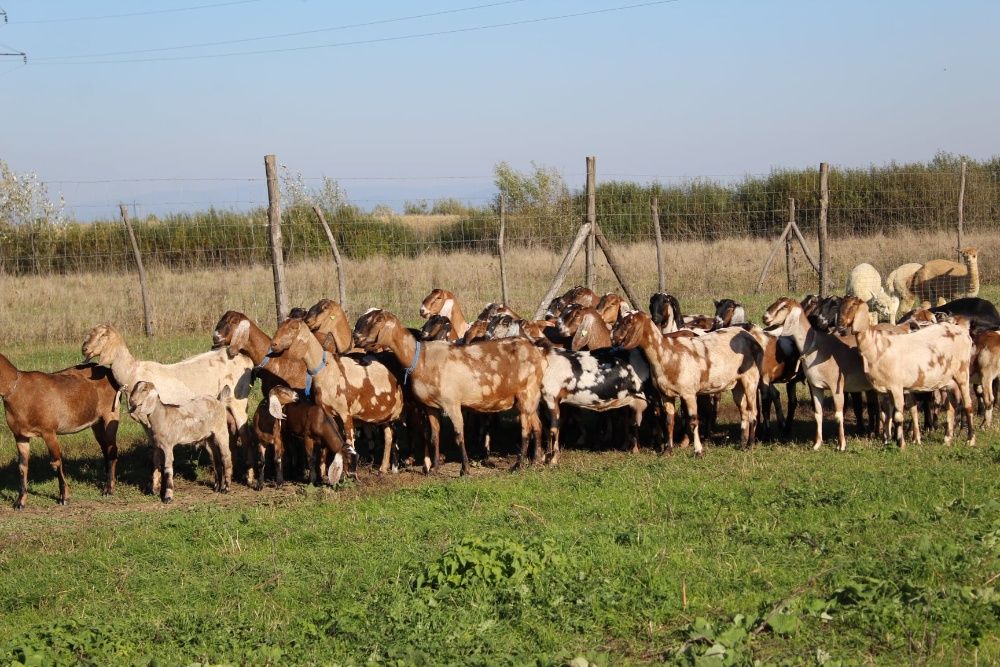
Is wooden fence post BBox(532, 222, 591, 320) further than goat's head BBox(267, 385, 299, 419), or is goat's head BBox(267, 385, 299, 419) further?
wooden fence post BBox(532, 222, 591, 320)

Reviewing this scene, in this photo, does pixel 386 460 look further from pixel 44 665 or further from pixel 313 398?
pixel 44 665

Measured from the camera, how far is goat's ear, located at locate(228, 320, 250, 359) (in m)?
12.0

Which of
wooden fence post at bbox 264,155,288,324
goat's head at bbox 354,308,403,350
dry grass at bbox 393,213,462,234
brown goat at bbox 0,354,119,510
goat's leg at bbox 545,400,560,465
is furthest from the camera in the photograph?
dry grass at bbox 393,213,462,234

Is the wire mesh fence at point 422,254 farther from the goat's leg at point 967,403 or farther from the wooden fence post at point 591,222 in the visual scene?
the goat's leg at point 967,403

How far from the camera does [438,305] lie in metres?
14.1

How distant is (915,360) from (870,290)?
31.5ft

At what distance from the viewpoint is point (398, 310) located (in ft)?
73.4

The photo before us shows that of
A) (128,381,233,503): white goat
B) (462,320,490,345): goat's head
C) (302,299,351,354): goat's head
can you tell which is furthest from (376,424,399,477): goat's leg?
(128,381,233,503): white goat

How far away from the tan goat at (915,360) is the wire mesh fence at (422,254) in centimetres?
977

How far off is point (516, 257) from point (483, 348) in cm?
1304

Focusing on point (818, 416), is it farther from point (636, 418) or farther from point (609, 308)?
point (609, 308)

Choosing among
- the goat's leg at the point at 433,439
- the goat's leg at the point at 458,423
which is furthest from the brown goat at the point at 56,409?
the goat's leg at the point at 458,423

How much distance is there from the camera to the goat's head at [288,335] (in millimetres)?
11414

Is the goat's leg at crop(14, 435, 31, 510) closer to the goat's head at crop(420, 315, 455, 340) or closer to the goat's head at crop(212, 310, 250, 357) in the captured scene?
the goat's head at crop(212, 310, 250, 357)
